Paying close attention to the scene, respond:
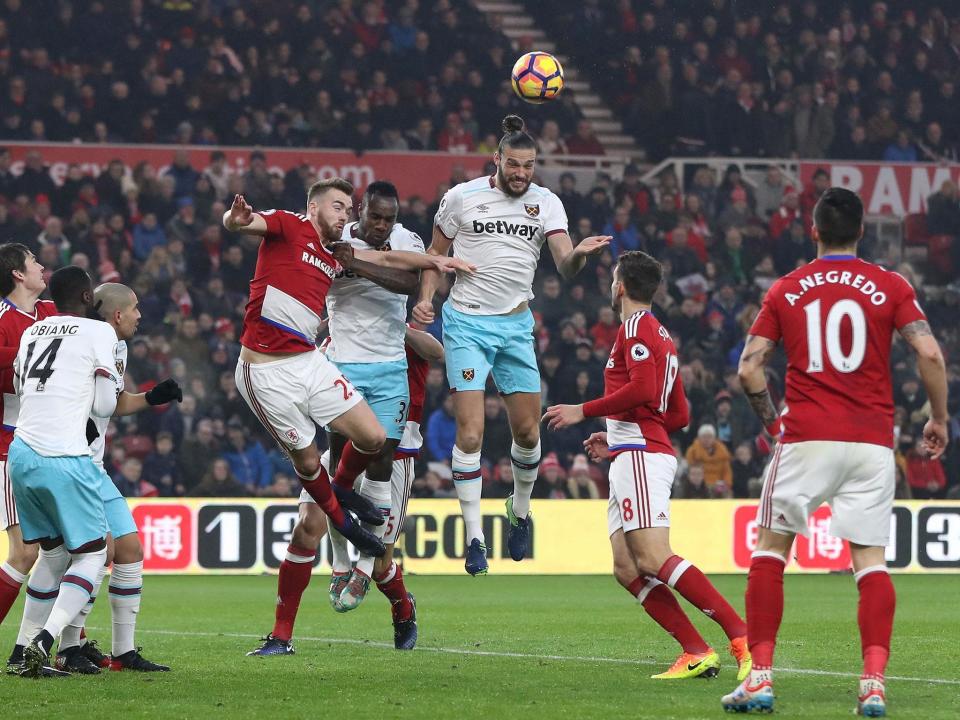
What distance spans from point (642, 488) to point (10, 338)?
11.5 feet

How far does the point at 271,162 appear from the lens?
2223 cm

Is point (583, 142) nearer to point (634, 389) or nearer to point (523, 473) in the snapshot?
point (523, 473)

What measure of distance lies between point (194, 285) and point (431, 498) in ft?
15.1

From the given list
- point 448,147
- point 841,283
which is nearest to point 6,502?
point 841,283

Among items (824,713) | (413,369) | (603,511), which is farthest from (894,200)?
(824,713)

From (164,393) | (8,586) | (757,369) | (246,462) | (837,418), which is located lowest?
(8,586)

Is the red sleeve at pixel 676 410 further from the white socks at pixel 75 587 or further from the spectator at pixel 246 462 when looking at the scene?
the spectator at pixel 246 462

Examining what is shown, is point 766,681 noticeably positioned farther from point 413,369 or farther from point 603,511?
point 603,511

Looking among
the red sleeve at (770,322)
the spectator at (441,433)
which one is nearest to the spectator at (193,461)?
the spectator at (441,433)

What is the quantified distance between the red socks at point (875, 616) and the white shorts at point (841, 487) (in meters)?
0.16

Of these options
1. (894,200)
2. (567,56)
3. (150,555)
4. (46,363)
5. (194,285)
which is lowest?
(150,555)

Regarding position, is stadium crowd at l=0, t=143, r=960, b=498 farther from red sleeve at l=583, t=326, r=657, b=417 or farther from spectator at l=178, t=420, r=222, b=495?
red sleeve at l=583, t=326, r=657, b=417

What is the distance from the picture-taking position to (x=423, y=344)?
1027 cm

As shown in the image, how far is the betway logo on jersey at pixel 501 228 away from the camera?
10.2 metres
